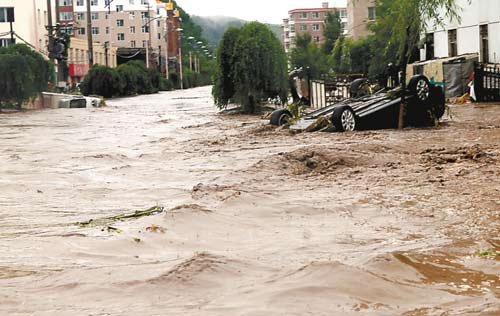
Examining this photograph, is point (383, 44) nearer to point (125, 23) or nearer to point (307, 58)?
point (307, 58)

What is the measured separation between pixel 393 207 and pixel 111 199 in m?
2.96

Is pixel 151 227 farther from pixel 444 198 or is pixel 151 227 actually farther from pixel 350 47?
pixel 350 47

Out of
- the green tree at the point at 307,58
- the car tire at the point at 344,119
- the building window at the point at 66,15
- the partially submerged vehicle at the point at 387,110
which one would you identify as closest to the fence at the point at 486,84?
the partially submerged vehicle at the point at 387,110

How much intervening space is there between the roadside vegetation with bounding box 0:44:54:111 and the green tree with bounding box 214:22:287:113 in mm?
12006

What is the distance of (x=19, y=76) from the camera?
37.7 meters

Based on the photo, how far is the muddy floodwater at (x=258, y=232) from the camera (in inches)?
201

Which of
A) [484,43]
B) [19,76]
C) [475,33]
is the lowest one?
[19,76]

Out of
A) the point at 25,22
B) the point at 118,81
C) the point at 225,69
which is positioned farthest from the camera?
the point at 25,22

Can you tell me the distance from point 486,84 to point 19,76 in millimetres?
18713

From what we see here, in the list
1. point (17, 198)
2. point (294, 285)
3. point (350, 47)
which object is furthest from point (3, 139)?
point (350, 47)

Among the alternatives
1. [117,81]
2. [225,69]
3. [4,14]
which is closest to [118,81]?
[117,81]

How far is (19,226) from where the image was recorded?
26.1 feet

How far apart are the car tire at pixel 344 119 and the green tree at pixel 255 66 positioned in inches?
415

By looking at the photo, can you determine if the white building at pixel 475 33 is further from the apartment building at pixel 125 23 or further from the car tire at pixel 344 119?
the apartment building at pixel 125 23
